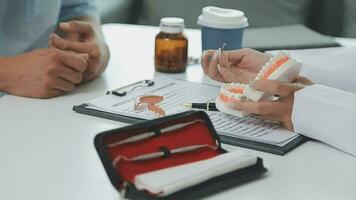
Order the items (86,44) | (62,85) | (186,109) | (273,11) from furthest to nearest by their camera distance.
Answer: (273,11) → (86,44) → (62,85) → (186,109)

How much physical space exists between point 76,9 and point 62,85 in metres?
0.43

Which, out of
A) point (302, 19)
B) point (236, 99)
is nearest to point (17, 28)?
point (236, 99)

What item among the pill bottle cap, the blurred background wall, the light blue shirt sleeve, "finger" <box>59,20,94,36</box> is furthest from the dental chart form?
the blurred background wall

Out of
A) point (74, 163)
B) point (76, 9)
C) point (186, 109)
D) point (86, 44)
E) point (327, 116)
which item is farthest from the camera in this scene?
point (76, 9)

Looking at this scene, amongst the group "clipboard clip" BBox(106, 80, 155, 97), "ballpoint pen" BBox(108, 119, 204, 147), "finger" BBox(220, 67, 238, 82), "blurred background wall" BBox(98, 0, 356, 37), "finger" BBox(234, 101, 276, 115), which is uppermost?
"ballpoint pen" BBox(108, 119, 204, 147)

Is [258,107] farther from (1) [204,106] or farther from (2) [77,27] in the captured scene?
(2) [77,27]

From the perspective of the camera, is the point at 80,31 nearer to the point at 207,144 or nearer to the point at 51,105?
the point at 51,105

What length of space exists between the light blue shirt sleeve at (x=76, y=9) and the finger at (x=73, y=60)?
0.37 m

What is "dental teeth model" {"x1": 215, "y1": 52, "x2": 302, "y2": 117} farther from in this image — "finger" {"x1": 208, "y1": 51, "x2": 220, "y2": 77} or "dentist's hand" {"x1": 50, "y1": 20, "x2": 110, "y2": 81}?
"dentist's hand" {"x1": 50, "y1": 20, "x2": 110, "y2": 81}

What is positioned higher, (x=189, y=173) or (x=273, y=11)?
(x=189, y=173)

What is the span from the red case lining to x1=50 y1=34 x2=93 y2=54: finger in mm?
496

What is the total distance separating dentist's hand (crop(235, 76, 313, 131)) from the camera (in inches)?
40.9

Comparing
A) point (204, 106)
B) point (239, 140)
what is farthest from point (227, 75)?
point (239, 140)

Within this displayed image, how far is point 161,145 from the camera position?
83cm
